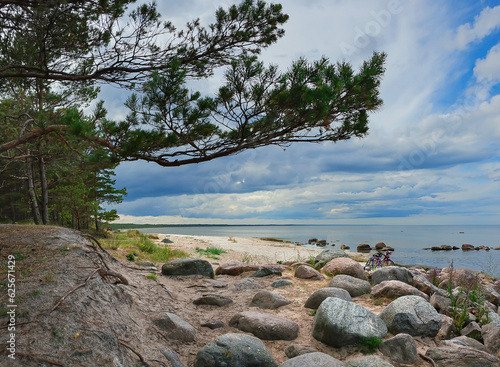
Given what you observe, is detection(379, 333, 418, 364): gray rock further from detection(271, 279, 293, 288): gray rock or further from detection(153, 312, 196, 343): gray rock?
detection(271, 279, 293, 288): gray rock

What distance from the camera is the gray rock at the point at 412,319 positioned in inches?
207

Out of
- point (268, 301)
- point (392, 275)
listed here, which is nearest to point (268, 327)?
point (268, 301)

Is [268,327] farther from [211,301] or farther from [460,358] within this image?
[460,358]

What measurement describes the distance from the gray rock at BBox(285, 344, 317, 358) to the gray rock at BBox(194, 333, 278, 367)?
40cm

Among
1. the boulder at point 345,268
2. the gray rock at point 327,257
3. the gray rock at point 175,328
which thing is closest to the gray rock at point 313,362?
the gray rock at point 175,328

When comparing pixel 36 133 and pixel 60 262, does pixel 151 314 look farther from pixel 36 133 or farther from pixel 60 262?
pixel 36 133

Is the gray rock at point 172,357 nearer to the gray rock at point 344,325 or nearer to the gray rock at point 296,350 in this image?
the gray rock at point 296,350

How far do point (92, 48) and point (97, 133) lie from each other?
280 cm

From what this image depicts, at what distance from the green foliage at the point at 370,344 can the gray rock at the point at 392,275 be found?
332cm

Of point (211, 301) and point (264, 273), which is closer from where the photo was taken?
point (211, 301)

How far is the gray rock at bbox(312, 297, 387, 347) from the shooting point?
15.8ft

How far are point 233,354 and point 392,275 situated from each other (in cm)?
516

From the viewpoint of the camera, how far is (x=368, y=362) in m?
4.18

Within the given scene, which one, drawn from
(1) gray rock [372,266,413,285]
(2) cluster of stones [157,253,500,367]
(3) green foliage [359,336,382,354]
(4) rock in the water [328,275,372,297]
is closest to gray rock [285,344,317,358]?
(2) cluster of stones [157,253,500,367]
